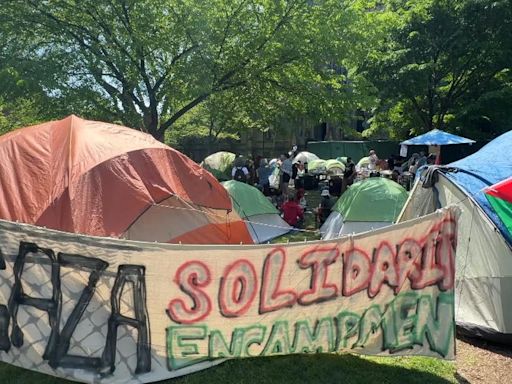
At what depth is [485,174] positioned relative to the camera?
229 inches

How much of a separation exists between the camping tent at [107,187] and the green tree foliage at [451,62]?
15.6m

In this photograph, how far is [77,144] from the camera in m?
5.77

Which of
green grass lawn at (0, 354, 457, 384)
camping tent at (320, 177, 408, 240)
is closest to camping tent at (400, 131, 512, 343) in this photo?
green grass lawn at (0, 354, 457, 384)

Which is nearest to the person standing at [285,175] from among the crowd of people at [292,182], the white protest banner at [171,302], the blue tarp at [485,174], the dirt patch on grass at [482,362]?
the crowd of people at [292,182]

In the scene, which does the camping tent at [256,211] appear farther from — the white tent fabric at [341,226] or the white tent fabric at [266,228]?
the white tent fabric at [341,226]

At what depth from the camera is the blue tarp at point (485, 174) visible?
5.50 metres

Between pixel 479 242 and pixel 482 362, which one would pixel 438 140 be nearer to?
pixel 479 242

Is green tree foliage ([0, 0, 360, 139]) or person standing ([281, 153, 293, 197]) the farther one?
person standing ([281, 153, 293, 197])

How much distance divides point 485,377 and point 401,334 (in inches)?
41.3

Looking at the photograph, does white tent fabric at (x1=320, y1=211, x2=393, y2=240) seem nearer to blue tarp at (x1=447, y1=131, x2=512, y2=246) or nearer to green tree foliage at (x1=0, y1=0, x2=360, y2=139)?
blue tarp at (x1=447, y1=131, x2=512, y2=246)

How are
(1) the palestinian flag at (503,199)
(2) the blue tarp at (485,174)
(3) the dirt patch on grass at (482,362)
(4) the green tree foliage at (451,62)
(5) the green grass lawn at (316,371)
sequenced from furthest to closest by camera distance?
(4) the green tree foliage at (451,62) → (2) the blue tarp at (485,174) → (1) the palestinian flag at (503,199) → (3) the dirt patch on grass at (482,362) → (5) the green grass lawn at (316,371)

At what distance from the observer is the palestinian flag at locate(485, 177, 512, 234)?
530cm

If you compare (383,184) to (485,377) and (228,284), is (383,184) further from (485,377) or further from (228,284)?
(228,284)

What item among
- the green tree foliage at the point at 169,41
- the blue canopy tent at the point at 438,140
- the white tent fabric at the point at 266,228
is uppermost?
the green tree foliage at the point at 169,41
